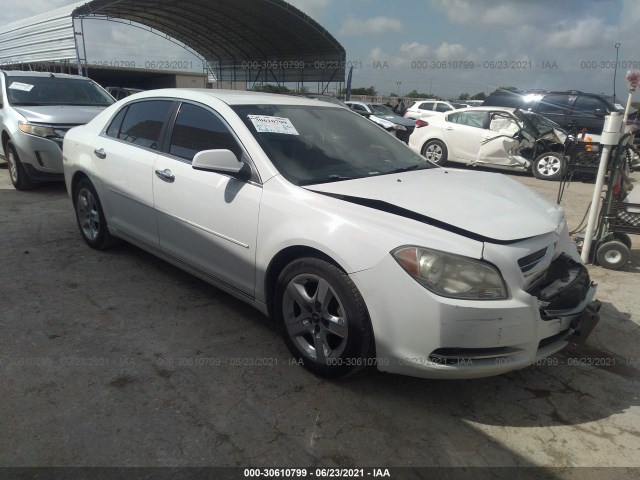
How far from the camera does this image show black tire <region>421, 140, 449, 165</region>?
11.1 meters

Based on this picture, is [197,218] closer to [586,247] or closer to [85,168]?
[85,168]

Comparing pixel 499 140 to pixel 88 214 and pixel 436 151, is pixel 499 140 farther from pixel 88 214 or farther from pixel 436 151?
pixel 88 214

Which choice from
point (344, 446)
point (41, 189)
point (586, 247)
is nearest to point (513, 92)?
point (586, 247)

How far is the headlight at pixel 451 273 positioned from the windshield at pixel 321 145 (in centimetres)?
91

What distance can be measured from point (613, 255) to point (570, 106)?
899 centimetres

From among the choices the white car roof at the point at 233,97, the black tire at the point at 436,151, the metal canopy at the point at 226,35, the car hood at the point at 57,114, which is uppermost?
the metal canopy at the point at 226,35

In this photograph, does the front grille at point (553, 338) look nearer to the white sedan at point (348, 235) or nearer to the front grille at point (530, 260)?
the white sedan at point (348, 235)

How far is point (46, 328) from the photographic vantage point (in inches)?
123

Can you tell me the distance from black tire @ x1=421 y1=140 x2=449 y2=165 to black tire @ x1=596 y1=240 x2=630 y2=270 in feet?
22.2

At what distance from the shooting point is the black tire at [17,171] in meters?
6.76

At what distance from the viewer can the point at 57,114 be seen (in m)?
6.57

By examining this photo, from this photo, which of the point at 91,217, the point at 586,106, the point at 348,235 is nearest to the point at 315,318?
the point at 348,235

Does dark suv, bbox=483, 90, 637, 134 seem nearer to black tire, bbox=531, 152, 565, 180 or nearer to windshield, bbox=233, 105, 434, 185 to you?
black tire, bbox=531, 152, 565, 180

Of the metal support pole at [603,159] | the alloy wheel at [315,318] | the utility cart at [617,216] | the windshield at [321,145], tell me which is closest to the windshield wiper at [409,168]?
the windshield at [321,145]
